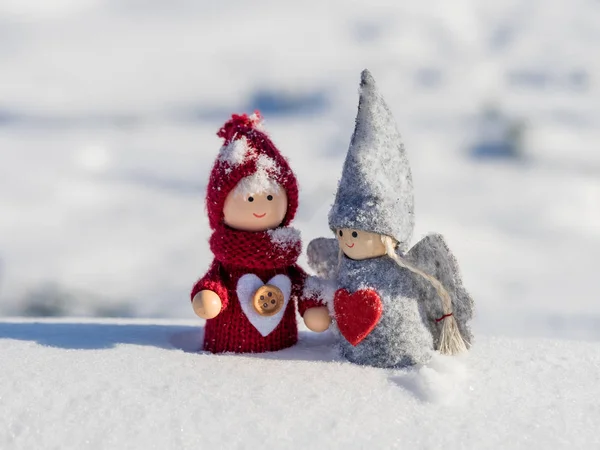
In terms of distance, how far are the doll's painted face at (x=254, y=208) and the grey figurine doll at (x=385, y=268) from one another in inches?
5.6

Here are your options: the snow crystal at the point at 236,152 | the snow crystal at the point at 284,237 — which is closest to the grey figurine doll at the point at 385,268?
the snow crystal at the point at 284,237

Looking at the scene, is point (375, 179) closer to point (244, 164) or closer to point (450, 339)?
point (244, 164)

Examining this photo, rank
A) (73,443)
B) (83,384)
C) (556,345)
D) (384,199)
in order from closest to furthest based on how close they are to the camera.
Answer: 1. (73,443)
2. (83,384)
3. (384,199)
4. (556,345)

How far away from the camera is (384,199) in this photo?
1.54 metres

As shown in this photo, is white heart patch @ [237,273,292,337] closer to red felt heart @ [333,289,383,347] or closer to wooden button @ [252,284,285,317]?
wooden button @ [252,284,285,317]

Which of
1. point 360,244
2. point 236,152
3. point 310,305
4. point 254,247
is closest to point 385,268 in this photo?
point 360,244

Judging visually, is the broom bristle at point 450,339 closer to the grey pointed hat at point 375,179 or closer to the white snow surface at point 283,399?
the white snow surface at point 283,399

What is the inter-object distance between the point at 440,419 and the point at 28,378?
853 millimetres

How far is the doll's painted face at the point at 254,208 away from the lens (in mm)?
1635

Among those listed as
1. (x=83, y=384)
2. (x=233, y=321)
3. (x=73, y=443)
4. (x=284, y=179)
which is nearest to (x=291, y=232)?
(x=284, y=179)

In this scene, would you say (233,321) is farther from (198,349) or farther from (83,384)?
(83,384)

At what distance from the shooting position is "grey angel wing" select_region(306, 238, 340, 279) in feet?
5.72

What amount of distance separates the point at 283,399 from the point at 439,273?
0.50 m

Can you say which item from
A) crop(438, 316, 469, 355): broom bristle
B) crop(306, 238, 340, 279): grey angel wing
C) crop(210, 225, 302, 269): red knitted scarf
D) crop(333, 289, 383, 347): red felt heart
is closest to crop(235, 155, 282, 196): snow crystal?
crop(210, 225, 302, 269): red knitted scarf
